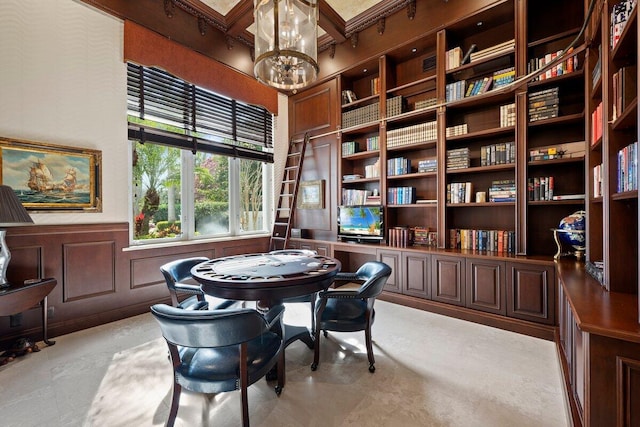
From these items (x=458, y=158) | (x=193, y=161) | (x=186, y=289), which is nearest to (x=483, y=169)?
(x=458, y=158)

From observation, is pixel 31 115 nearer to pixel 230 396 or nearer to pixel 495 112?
pixel 230 396

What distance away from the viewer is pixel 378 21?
397 cm

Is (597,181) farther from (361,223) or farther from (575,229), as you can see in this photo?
(361,223)

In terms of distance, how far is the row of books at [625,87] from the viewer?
1.46 metres

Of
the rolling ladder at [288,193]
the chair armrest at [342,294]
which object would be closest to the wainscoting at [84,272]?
the rolling ladder at [288,193]

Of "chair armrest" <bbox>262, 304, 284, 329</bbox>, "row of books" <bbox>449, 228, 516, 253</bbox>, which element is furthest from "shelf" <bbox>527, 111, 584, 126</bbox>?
"chair armrest" <bbox>262, 304, 284, 329</bbox>

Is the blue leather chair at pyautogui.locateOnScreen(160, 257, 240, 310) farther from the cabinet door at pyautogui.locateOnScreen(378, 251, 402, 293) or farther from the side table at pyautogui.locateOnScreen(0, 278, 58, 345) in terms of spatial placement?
the cabinet door at pyautogui.locateOnScreen(378, 251, 402, 293)

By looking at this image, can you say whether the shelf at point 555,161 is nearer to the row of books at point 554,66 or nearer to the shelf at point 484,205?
the shelf at point 484,205

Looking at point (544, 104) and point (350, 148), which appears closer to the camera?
point (544, 104)

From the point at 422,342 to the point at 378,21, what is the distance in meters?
4.16

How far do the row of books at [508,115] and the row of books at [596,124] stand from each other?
90 centimetres

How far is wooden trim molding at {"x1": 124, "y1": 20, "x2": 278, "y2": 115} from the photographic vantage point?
332 cm

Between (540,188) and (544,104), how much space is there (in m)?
0.86

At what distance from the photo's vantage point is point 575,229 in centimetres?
253
